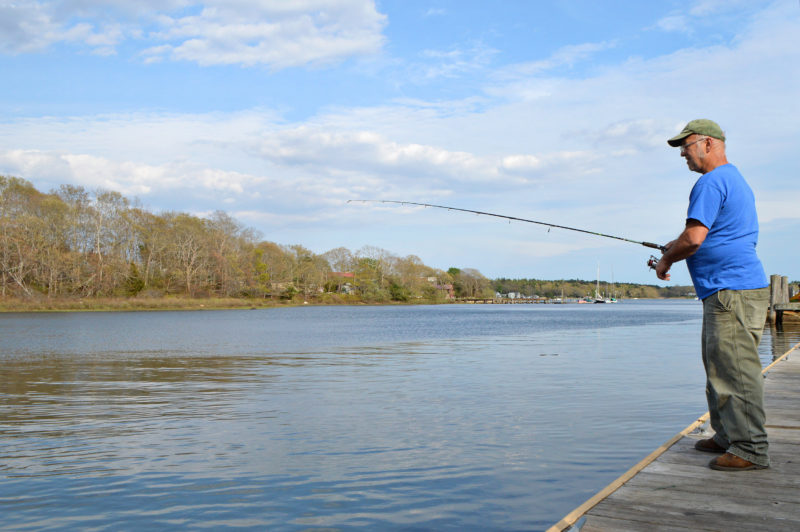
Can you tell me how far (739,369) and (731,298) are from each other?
496mm

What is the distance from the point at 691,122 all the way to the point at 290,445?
6.04 metres

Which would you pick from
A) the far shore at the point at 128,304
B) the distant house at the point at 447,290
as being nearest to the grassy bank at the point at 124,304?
the far shore at the point at 128,304

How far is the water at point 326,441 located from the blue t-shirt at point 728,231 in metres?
2.57

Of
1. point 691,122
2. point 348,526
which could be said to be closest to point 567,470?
point 348,526

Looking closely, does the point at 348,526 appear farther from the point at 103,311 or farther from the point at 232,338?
the point at 103,311

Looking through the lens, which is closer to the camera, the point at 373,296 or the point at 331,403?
the point at 331,403

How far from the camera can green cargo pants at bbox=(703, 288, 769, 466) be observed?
13.7 ft

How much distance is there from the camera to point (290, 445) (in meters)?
7.91

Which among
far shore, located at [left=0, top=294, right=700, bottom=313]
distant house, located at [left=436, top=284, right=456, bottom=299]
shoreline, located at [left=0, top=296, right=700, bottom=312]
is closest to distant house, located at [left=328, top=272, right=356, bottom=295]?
far shore, located at [left=0, top=294, right=700, bottom=313]

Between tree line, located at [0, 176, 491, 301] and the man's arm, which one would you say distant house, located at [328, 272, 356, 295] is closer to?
tree line, located at [0, 176, 491, 301]

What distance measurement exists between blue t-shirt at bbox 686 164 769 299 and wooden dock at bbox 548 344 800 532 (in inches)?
51.4

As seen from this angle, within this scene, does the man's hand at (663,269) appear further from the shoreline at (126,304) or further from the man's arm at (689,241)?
the shoreline at (126,304)

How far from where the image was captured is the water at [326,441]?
5.57 m

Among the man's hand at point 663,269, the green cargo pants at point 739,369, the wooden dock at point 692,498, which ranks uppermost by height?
the man's hand at point 663,269
